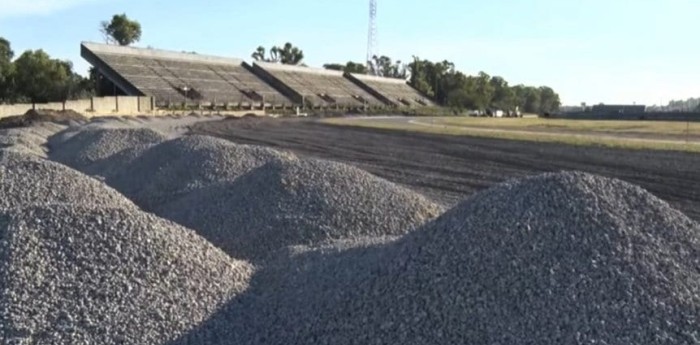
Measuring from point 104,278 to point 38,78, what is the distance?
58321 millimetres

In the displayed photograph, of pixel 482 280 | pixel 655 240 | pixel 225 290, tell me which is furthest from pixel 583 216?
pixel 225 290

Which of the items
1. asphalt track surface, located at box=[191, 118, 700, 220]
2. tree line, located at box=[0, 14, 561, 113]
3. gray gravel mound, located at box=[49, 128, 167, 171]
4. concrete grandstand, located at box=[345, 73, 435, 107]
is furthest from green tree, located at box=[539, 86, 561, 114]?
gray gravel mound, located at box=[49, 128, 167, 171]

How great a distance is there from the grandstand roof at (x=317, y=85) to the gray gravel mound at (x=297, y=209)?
254 ft

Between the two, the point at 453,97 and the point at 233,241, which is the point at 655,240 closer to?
the point at 233,241

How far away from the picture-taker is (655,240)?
7.42m

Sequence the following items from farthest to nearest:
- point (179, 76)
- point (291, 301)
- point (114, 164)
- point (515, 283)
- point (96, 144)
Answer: point (179, 76) → point (96, 144) → point (114, 164) → point (291, 301) → point (515, 283)

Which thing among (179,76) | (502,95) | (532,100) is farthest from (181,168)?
(532,100)

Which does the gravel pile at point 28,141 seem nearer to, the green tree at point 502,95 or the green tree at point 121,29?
the green tree at point 121,29

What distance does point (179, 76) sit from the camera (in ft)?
262

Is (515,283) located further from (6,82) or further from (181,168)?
(6,82)

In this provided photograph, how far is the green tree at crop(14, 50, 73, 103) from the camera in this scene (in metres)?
60.8

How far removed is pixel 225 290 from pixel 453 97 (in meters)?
123

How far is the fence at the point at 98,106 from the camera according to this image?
4657 cm

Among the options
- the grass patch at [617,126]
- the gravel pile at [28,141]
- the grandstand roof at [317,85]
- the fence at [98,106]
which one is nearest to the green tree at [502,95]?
the grandstand roof at [317,85]
